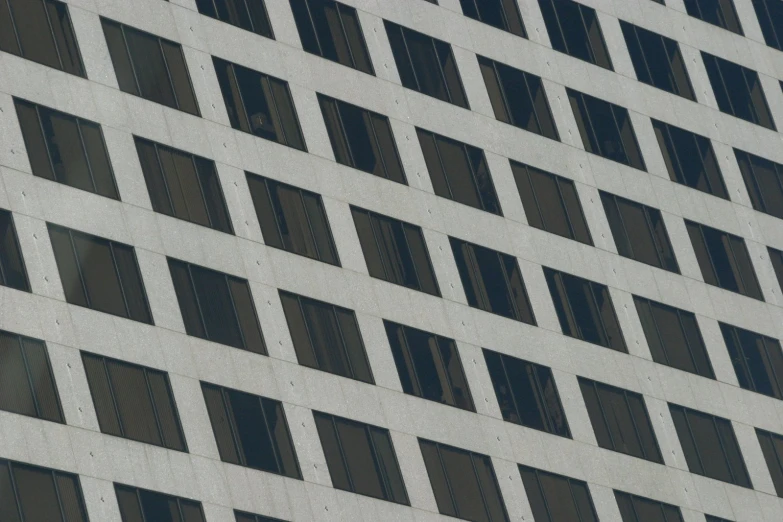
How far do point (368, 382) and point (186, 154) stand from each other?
8115mm

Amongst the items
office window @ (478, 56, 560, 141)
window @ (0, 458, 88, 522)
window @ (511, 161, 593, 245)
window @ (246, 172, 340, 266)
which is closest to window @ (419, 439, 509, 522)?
window @ (246, 172, 340, 266)

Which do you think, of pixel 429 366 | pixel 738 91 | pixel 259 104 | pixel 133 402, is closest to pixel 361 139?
pixel 259 104

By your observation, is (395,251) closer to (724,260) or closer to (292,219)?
(292,219)

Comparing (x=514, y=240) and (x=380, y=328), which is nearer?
(x=380, y=328)

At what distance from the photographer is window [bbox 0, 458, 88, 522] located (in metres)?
48.7

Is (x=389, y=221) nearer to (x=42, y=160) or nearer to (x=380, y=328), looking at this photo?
(x=380, y=328)

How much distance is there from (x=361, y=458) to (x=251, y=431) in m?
3.49

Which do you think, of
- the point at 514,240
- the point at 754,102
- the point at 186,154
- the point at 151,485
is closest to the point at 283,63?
the point at 186,154

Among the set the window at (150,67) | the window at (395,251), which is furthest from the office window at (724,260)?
the window at (150,67)

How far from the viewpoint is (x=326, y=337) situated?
5662 centimetres

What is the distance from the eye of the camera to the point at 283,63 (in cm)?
5984

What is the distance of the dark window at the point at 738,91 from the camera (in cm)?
7088

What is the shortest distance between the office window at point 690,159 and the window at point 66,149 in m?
21.4

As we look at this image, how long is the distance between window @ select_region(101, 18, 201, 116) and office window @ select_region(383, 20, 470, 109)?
7.89m
